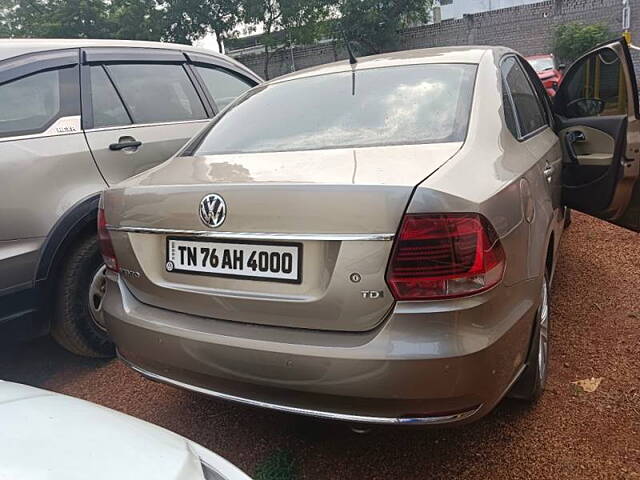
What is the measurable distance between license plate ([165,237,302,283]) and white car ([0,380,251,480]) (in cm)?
57

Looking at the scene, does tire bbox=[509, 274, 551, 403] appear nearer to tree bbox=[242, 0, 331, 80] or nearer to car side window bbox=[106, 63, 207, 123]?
car side window bbox=[106, 63, 207, 123]

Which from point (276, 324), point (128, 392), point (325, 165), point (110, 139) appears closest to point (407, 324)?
point (276, 324)

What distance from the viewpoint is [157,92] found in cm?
370

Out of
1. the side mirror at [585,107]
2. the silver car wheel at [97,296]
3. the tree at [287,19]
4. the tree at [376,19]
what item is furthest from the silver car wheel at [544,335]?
the tree at [287,19]

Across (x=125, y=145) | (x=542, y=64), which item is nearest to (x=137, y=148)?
(x=125, y=145)

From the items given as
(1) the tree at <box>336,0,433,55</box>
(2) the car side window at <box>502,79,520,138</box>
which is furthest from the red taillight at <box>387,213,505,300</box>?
(1) the tree at <box>336,0,433,55</box>

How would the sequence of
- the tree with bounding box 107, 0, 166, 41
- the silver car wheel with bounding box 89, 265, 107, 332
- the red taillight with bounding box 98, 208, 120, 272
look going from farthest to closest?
the tree with bounding box 107, 0, 166, 41
the silver car wheel with bounding box 89, 265, 107, 332
the red taillight with bounding box 98, 208, 120, 272

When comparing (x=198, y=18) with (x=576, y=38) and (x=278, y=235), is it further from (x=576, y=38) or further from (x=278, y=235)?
(x=278, y=235)

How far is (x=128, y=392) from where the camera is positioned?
283cm

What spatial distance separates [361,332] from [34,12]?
33.3 metres

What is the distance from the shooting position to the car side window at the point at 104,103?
3.22 metres

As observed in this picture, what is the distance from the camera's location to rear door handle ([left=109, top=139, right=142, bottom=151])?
126 inches

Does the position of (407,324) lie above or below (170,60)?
below

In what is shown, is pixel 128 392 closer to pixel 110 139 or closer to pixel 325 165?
pixel 110 139
